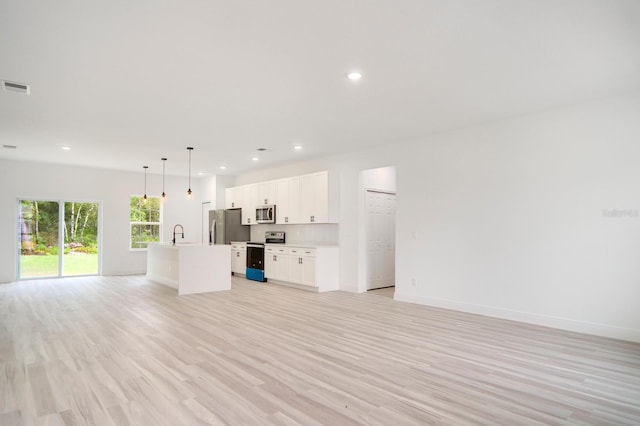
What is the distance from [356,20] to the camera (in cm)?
278

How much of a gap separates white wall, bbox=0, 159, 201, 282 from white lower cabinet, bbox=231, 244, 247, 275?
208 centimetres

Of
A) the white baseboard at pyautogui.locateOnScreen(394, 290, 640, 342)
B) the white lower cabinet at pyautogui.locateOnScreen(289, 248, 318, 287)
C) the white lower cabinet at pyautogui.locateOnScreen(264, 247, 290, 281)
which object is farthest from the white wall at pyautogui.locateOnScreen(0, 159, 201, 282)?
the white baseboard at pyautogui.locateOnScreen(394, 290, 640, 342)

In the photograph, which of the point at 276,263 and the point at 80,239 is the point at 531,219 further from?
the point at 80,239

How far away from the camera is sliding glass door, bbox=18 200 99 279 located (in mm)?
8828

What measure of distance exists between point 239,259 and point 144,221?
3.07 meters

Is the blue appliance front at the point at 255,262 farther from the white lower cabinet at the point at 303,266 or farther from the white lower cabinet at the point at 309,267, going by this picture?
the white lower cabinet at the point at 303,266

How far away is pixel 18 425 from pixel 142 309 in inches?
138

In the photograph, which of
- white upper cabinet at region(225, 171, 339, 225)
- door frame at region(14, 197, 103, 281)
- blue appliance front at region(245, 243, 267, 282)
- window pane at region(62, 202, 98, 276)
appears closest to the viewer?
white upper cabinet at region(225, 171, 339, 225)

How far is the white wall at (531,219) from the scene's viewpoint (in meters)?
4.32

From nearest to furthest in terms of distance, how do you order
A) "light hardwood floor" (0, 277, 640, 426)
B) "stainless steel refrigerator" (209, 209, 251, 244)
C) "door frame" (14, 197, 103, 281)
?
"light hardwood floor" (0, 277, 640, 426) → "door frame" (14, 197, 103, 281) → "stainless steel refrigerator" (209, 209, 251, 244)

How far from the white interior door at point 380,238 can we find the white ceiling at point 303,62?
2.14 metres

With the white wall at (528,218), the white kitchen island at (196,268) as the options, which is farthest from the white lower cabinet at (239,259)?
the white wall at (528,218)

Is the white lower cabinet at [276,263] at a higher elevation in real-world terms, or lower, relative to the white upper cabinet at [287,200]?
lower

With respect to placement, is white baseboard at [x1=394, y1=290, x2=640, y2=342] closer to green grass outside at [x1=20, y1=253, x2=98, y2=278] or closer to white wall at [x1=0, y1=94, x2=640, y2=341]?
white wall at [x1=0, y1=94, x2=640, y2=341]
